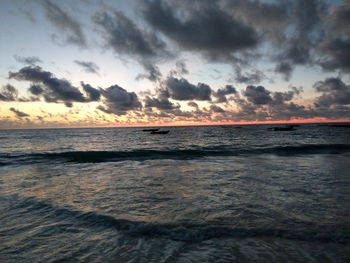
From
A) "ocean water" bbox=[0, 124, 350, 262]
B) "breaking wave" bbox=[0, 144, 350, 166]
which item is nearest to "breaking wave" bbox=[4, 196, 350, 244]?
"ocean water" bbox=[0, 124, 350, 262]

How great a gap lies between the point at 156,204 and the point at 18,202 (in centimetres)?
626

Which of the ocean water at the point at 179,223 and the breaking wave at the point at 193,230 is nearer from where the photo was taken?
the ocean water at the point at 179,223

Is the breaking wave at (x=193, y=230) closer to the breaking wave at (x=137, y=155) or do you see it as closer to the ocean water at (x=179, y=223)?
the ocean water at (x=179, y=223)

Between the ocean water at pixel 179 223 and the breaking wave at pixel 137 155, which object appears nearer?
the ocean water at pixel 179 223

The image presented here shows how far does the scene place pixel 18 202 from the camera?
8461mm

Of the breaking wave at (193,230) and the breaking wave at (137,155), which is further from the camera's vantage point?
the breaking wave at (137,155)

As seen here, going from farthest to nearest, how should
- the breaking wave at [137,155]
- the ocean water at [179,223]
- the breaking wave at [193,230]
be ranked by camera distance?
the breaking wave at [137,155], the breaking wave at [193,230], the ocean water at [179,223]

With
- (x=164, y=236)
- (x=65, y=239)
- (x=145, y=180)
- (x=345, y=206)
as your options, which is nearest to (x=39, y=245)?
(x=65, y=239)

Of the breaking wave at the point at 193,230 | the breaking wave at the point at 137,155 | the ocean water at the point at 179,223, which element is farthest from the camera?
the breaking wave at the point at 137,155

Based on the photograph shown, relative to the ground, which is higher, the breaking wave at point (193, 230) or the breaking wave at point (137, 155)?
the breaking wave at point (193, 230)

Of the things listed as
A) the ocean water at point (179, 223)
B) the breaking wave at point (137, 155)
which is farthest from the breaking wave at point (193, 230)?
the breaking wave at point (137, 155)

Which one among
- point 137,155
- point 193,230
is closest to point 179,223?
point 193,230

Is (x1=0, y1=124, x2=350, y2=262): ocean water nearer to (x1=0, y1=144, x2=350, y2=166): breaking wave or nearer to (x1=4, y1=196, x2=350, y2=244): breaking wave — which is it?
(x1=4, y1=196, x2=350, y2=244): breaking wave

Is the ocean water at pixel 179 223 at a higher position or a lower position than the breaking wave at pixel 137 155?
higher
